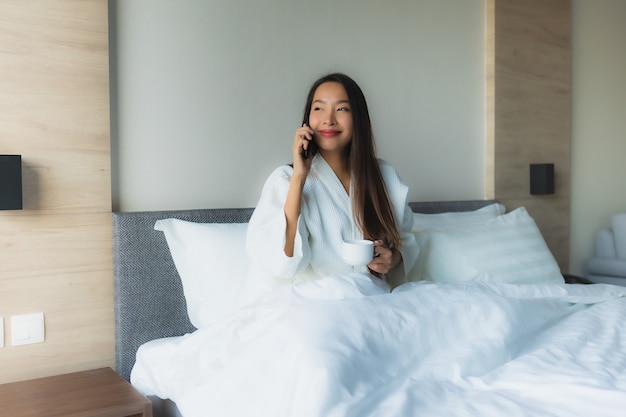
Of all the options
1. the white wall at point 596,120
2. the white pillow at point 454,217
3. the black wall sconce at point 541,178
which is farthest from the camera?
the white wall at point 596,120

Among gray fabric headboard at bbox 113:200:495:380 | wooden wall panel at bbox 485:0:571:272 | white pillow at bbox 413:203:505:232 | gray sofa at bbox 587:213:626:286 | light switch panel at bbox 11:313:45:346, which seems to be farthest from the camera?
gray sofa at bbox 587:213:626:286

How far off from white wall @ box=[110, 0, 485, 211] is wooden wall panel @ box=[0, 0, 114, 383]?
0.36 ft

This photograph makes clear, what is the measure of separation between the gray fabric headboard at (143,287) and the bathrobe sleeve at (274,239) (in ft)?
1.14

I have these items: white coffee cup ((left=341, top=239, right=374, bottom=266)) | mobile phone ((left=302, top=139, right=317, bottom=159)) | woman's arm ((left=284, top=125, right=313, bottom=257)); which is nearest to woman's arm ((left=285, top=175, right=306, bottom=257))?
woman's arm ((left=284, top=125, right=313, bottom=257))

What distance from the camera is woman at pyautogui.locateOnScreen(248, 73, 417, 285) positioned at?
200 centimetres

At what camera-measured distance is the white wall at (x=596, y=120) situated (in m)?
3.79

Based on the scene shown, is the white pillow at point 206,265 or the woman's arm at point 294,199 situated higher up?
the woman's arm at point 294,199

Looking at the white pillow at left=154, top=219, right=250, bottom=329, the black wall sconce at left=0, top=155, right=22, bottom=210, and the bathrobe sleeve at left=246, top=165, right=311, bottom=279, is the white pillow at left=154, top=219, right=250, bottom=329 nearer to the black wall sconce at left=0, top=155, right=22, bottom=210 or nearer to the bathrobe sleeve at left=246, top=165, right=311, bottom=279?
the bathrobe sleeve at left=246, top=165, right=311, bottom=279

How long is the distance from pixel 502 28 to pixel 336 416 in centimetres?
260

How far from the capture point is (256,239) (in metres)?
→ 2.03

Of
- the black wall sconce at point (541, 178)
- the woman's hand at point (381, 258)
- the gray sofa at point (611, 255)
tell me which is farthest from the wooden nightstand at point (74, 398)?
the gray sofa at point (611, 255)

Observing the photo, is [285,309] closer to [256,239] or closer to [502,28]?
[256,239]

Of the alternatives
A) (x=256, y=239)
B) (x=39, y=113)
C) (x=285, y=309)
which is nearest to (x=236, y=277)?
(x=256, y=239)

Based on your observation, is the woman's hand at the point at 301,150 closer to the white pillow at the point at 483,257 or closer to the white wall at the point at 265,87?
the white wall at the point at 265,87
